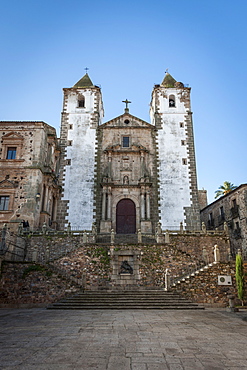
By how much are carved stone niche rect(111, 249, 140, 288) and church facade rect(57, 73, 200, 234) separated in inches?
192

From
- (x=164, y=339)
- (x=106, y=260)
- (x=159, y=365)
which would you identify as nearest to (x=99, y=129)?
(x=106, y=260)

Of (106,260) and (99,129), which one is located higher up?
(99,129)

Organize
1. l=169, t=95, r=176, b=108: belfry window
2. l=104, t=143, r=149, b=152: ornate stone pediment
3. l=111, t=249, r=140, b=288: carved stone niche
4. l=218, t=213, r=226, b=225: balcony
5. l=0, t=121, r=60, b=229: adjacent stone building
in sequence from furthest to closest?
1. l=169, t=95, r=176, b=108: belfry window
2. l=218, t=213, r=226, b=225: balcony
3. l=104, t=143, r=149, b=152: ornate stone pediment
4. l=0, t=121, r=60, b=229: adjacent stone building
5. l=111, t=249, r=140, b=288: carved stone niche

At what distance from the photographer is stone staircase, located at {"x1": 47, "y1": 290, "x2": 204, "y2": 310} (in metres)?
14.0

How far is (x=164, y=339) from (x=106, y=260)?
34.6 feet

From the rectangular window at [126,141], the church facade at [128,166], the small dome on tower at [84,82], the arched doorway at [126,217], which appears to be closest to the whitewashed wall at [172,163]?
the church facade at [128,166]

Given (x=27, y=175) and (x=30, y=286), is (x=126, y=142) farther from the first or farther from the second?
(x=30, y=286)

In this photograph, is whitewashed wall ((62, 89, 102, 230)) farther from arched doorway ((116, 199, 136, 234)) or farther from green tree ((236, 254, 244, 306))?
green tree ((236, 254, 244, 306))

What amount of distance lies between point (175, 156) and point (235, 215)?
7.17 meters

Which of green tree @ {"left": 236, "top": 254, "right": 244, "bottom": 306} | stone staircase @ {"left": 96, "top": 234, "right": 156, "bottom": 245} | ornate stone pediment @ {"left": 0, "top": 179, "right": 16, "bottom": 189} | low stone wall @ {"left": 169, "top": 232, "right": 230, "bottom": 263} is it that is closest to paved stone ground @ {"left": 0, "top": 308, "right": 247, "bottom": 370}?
green tree @ {"left": 236, "top": 254, "right": 244, "bottom": 306}

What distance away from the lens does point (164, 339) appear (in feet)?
25.1

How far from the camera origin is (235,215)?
25.6m

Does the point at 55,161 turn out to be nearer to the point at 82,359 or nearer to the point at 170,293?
the point at 170,293

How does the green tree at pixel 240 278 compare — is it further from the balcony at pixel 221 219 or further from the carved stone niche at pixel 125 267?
the balcony at pixel 221 219
